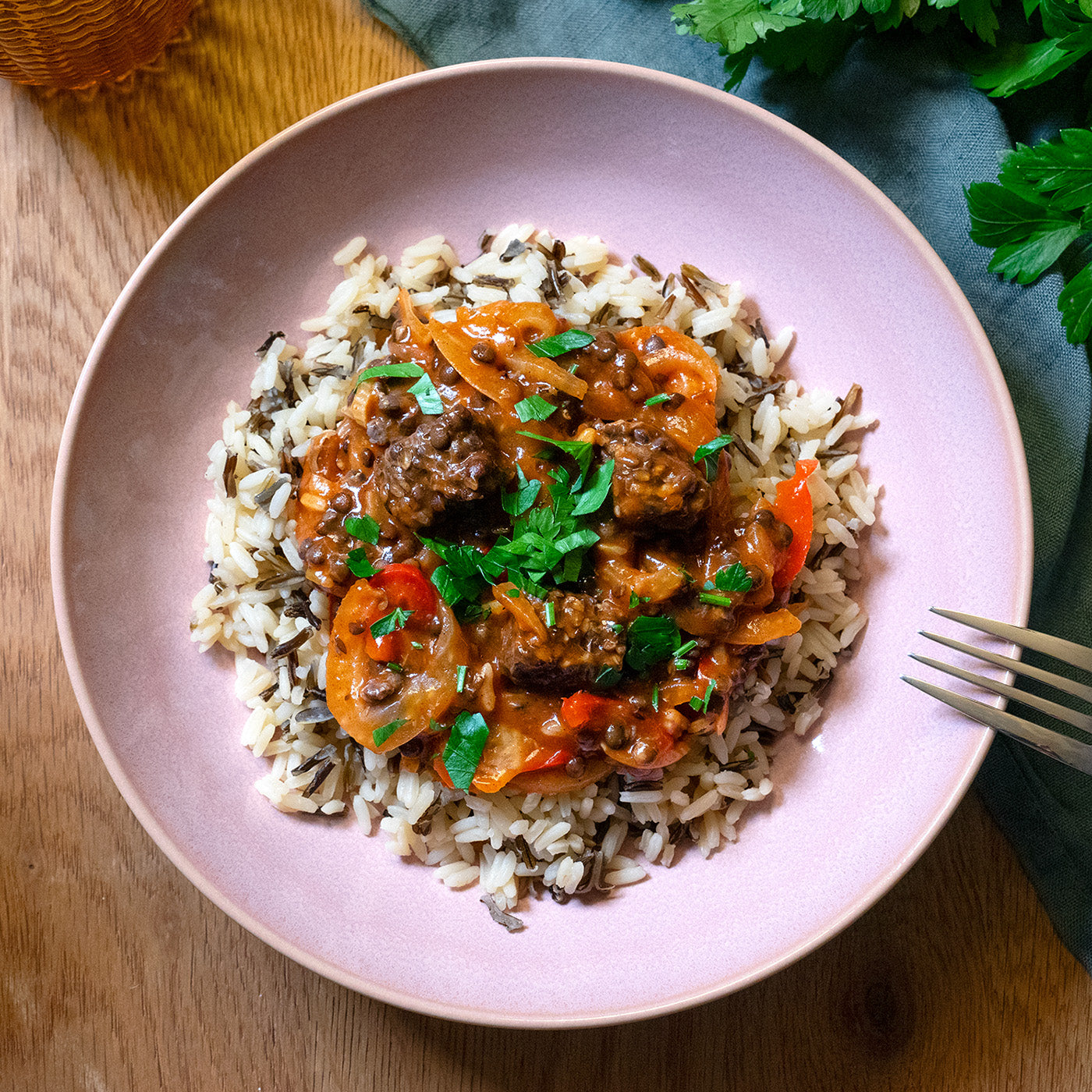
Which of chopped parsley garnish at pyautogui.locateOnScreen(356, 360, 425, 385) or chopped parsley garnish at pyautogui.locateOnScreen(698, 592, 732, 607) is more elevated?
chopped parsley garnish at pyautogui.locateOnScreen(356, 360, 425, 385)

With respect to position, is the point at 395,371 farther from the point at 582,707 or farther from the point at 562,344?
the point at 582,707

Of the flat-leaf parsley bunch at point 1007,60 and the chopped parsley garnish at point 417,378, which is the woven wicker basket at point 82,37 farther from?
the flat-leaf parsley bunch at point 1007,60

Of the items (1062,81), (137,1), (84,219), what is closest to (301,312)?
(84,219)

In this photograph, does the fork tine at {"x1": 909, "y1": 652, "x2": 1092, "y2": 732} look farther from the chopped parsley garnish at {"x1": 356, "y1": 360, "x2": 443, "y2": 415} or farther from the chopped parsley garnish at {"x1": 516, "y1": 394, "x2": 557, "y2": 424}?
the chopped parsley garnish at {"x1": 356, "y1": 360, "x2": 443, "y2": 415}

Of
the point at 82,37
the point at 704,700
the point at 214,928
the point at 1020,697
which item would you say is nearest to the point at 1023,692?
the point at 1020,697

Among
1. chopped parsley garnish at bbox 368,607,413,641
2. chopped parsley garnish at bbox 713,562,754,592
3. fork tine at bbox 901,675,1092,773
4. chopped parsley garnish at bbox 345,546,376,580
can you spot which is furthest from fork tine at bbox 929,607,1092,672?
chopped parsley garnish at bbox 345,546,376,580

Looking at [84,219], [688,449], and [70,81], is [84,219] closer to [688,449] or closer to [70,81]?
[70,81]

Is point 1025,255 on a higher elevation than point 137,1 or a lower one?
lower
